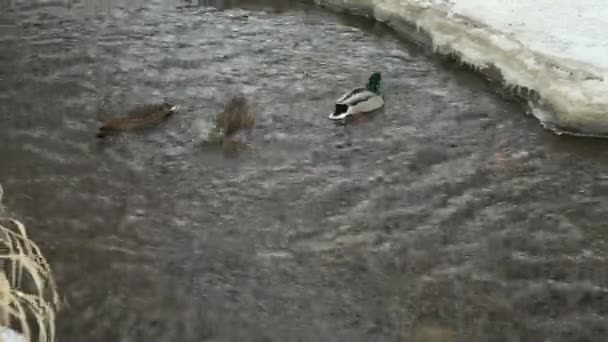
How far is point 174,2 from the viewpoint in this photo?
11.8m

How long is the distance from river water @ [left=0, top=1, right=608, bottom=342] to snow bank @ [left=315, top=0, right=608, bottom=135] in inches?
13.8

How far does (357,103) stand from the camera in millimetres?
8312

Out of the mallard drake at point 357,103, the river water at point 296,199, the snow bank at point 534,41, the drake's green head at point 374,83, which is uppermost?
the snow bank at point 534,41

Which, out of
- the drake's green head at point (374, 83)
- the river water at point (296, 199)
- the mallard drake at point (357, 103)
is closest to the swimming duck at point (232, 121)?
the river water at point (296, 199)

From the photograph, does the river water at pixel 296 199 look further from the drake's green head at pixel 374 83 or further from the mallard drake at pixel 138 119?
the drake's green head at pixel 374 83

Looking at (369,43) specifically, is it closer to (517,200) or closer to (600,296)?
(517,200)

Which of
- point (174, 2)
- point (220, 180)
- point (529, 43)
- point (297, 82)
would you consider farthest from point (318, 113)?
point (174, 2)

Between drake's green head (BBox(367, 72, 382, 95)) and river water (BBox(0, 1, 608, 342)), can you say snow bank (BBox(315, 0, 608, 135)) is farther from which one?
drake's green head (BBox(367, 72, 382, 95))

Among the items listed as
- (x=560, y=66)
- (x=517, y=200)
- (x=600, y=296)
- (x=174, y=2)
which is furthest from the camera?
(x=174, y=2)

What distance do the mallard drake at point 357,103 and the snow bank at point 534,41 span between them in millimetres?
1656

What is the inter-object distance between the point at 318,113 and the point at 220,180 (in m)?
1.67

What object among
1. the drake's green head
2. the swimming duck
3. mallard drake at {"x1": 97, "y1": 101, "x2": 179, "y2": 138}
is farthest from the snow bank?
mallard drake at {"x1": 97, "y1": 101, "x2": 179, "y2": 138}

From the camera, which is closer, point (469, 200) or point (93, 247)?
point (93, 247)

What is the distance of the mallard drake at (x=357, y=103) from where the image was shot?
8359mm
